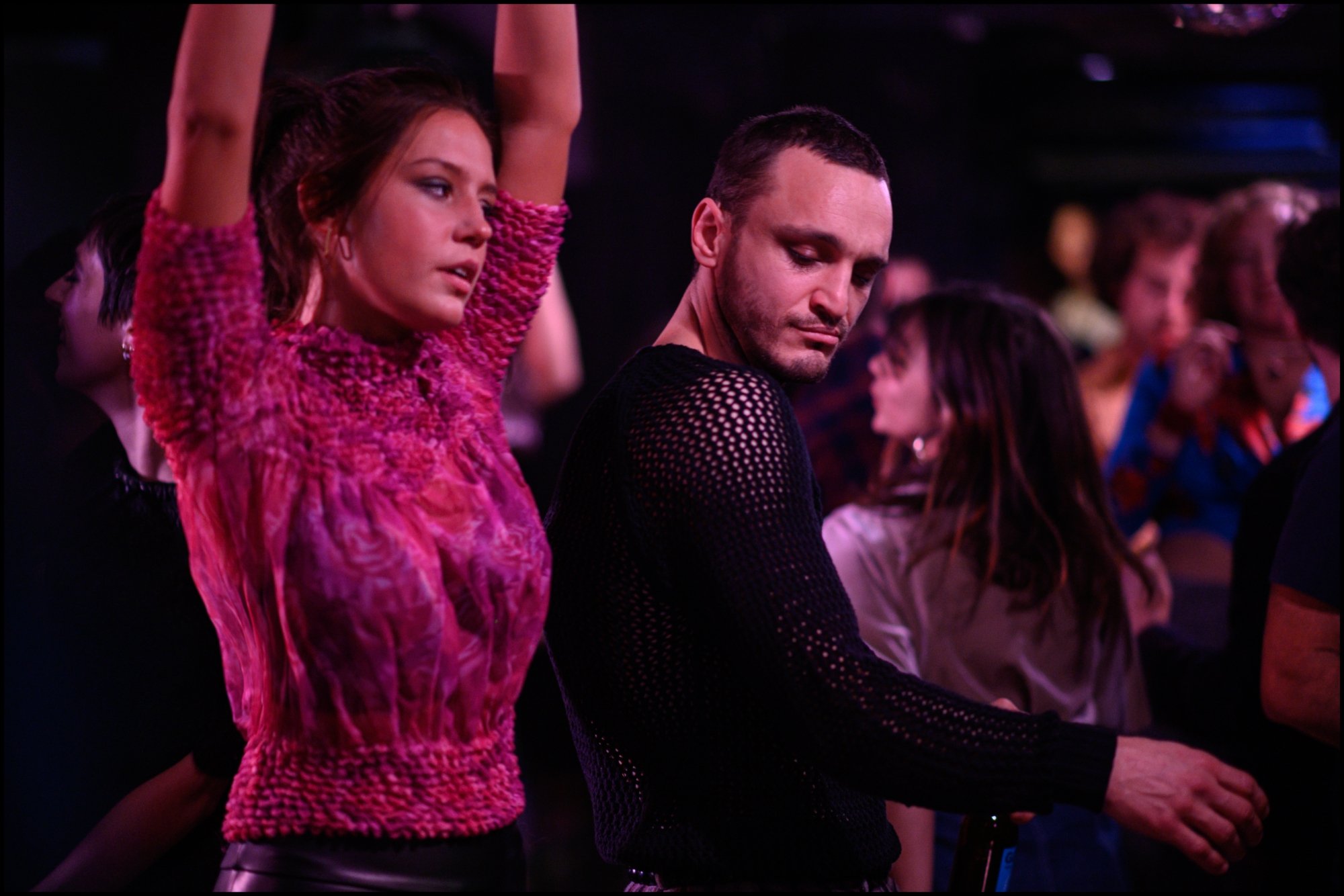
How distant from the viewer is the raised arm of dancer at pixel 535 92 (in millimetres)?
1177

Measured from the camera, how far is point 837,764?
1090 millimetres

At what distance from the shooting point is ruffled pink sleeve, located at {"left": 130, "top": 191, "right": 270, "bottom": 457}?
98 centimetres

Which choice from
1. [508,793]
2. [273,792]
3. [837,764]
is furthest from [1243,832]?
[273,792]

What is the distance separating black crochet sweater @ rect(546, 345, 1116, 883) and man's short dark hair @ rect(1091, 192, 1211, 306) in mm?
3020

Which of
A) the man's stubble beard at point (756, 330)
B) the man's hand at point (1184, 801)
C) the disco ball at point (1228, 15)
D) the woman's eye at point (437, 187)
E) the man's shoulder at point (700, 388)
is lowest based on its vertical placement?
the man's hand at point (1184, 801)

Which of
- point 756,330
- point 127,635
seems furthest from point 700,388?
point 127,635

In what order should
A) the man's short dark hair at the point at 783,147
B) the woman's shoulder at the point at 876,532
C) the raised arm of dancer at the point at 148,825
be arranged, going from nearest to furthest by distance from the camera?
the man's short dark hair at the point at 783,147
the raised arm of dancer at the point at 148,825
the woman's shoulder at the point at 876,532

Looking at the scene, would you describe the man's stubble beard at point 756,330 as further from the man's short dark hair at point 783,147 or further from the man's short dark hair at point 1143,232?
the man's short dark hair at point 1143,232

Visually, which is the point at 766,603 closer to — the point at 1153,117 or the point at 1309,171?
the point at 1153,117

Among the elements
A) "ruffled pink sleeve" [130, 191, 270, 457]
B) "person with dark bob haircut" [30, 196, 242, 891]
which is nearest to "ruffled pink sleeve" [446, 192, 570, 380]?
"ruffled pink sleeve" [130, 191, 270, 457]

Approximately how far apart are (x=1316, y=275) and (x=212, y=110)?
1.81 m

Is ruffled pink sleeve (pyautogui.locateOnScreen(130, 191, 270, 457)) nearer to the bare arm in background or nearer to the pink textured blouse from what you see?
the pink textured blouse

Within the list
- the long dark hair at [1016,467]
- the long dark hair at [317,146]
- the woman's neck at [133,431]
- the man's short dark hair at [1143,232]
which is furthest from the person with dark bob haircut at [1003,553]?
the man's short dark hair at [1143,232]

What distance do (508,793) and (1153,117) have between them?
7416mm
